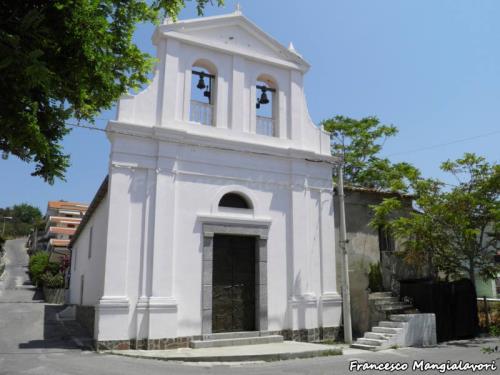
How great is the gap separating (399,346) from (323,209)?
15.6 feet

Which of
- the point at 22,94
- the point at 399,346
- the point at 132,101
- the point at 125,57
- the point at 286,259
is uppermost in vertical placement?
the point at 132,101

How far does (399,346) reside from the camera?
12.4m

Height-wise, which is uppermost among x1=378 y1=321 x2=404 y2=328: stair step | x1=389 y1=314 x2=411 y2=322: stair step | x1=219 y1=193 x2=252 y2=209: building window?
x1=219 y1=193 x2=252 y2=209: building window

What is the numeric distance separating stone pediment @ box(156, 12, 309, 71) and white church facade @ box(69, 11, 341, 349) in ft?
0.12

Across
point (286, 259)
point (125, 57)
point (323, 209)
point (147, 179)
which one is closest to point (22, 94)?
point (125, 57)

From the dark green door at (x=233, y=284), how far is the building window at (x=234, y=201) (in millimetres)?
998

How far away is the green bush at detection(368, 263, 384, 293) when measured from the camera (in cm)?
1494

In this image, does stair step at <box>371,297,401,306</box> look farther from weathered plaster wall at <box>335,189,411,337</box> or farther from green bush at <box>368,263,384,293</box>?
green bush at <box>368,263,384,293</box>

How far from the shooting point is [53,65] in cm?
561

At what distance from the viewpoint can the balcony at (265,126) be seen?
1463 centimetres

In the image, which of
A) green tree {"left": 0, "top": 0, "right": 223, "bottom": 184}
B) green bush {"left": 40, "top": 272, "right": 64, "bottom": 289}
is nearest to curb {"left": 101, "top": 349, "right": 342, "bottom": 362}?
green tree {"left": 0, "top": 0, "right": 223, "bottom": 184}

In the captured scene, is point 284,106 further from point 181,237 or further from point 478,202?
point 478,202

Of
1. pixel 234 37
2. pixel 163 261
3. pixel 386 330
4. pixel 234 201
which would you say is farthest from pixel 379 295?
pixel 234 37

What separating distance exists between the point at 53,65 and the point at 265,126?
965 centimetres
